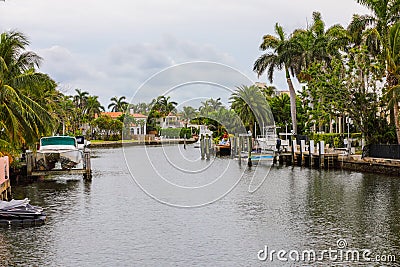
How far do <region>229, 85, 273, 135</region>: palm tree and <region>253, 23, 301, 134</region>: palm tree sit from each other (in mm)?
3036

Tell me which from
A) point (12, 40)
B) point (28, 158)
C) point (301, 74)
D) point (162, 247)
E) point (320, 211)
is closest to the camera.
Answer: point (162, 247)

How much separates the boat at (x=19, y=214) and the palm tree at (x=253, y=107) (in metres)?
21.6

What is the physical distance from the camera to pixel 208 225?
1789cm

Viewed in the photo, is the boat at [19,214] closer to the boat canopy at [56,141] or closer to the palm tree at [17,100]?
the palm tree at [17,100]

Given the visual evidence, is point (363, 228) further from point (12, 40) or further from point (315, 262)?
point (12, 40)

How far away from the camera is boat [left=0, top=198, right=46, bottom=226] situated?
56.3 feet

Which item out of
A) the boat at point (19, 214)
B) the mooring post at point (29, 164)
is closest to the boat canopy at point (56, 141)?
the mooring post at point (29, 164)

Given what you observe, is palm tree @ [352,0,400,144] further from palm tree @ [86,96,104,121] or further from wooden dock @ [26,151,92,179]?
palm tree @ [86,96,104,121]

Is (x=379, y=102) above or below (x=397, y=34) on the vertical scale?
below

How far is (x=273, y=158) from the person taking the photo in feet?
155

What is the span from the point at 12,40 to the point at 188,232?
2072 cm

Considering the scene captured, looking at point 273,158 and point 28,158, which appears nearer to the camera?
point 28,158


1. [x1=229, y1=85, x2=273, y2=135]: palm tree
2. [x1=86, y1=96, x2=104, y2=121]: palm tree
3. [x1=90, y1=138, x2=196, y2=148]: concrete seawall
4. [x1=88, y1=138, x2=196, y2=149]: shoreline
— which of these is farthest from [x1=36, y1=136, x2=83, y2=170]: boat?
[x1=86, y1=96, x2=104, y2=121]: palm tree

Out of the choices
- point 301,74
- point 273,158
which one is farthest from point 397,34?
point 301,74
